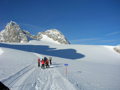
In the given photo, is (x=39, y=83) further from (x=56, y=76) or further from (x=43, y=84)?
(x=56, y=76)

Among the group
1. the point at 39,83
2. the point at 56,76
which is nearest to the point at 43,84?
the point at 39,83

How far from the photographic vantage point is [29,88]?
356 inches

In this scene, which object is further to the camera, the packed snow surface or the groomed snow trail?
the packed snow surface

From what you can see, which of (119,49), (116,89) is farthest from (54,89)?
(119,49)

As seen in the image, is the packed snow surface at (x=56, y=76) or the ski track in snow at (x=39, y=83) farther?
the packed snow surface at (x=56, y=76)

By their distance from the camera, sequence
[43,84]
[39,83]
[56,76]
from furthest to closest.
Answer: [56,76] < [39,83] < [43,84]

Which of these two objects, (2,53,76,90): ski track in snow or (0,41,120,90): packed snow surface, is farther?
(0,41,120,90): packed snow surface

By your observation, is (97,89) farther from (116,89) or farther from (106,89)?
(116,89)

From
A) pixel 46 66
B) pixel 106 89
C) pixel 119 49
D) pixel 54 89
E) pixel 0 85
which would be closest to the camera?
pixel 0 85

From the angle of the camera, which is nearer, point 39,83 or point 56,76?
point 39,83

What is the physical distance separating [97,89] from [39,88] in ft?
12.0

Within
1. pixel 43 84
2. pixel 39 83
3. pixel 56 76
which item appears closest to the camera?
pixel 43 84

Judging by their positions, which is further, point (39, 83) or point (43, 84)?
point (39, 83)

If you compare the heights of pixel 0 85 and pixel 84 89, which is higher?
pixel 0 85
